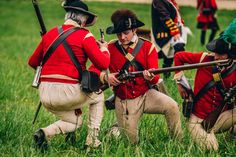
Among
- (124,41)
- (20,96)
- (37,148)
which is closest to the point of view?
(37,148)

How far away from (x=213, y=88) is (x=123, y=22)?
1092 mm

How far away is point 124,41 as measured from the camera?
632 centimetres

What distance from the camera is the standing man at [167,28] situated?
966cm

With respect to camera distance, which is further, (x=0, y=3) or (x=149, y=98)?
(x=0, y=3)

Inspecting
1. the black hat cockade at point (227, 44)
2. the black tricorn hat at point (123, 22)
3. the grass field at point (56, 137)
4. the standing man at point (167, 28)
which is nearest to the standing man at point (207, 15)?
the grass field at point (56, 137)

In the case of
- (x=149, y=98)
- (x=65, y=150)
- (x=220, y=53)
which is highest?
(x=220, y=53)

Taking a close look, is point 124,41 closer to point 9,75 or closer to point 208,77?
point 208,77

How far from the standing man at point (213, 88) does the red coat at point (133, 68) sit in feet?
0.93

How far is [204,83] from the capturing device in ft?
20.5

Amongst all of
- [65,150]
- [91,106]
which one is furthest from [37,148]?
[91,106]

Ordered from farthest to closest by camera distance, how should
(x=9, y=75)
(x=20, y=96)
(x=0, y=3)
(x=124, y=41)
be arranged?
(x=0, y=3) → (x=9, y=75) → (x=20, y=96) → (x=124, y=41)

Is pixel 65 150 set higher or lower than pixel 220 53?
lower

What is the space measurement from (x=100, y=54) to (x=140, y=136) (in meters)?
1.06

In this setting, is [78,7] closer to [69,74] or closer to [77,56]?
[77,56]
